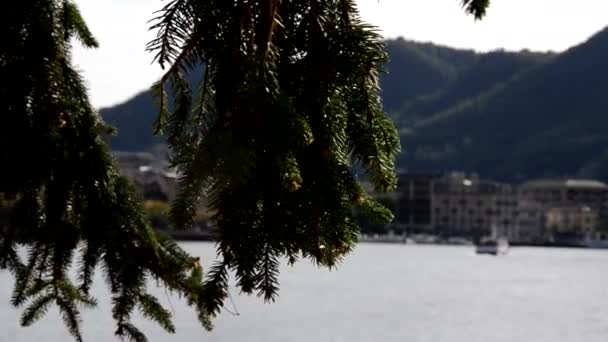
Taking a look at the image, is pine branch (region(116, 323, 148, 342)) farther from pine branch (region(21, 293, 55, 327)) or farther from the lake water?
the lake water

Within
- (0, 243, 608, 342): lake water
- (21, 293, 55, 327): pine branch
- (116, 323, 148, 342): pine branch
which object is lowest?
(0, 243, 608, 342): lake water

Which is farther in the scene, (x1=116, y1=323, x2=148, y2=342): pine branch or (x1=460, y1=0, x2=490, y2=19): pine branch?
(x1=116, y1=323, x2=148, y2=342): pine branch

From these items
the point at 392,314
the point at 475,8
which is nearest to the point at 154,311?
the point at 475,8

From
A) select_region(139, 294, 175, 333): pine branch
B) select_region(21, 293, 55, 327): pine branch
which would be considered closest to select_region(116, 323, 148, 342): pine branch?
select_region(139, 294, 175, 333): pine branch

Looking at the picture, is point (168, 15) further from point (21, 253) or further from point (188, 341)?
point (188, 341)

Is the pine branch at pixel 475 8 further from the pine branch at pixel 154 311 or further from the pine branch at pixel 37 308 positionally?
the pine branch at pixel 37 308

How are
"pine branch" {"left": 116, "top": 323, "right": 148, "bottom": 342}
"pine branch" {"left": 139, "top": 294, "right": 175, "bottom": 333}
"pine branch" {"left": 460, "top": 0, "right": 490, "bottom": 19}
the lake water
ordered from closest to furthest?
"pine branch" {"left": 460, "top": 0, "right": 490, "bottom": 19}
"pine branch" {"left": 139, "top": 294, "right": 175, "bottom": 333}
"pine branch" {"left": 116, "top": 323, "right": 148, "bottom": 342}
the lake water

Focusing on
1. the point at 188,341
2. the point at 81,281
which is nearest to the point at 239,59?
the point at 81,281

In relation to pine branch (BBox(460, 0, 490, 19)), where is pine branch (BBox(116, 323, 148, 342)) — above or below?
below

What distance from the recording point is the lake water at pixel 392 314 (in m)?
39.3

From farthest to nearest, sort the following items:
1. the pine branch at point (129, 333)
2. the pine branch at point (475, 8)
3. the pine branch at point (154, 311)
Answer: the pine branch at point (129, 333)
the pine branch at point (154, 311)
the pine branch at point (475, 8)

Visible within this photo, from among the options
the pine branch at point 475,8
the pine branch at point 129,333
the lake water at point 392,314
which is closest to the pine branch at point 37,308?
the pine branch at point 129,333

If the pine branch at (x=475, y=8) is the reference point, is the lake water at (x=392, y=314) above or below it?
below

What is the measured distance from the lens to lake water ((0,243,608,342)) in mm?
39334
